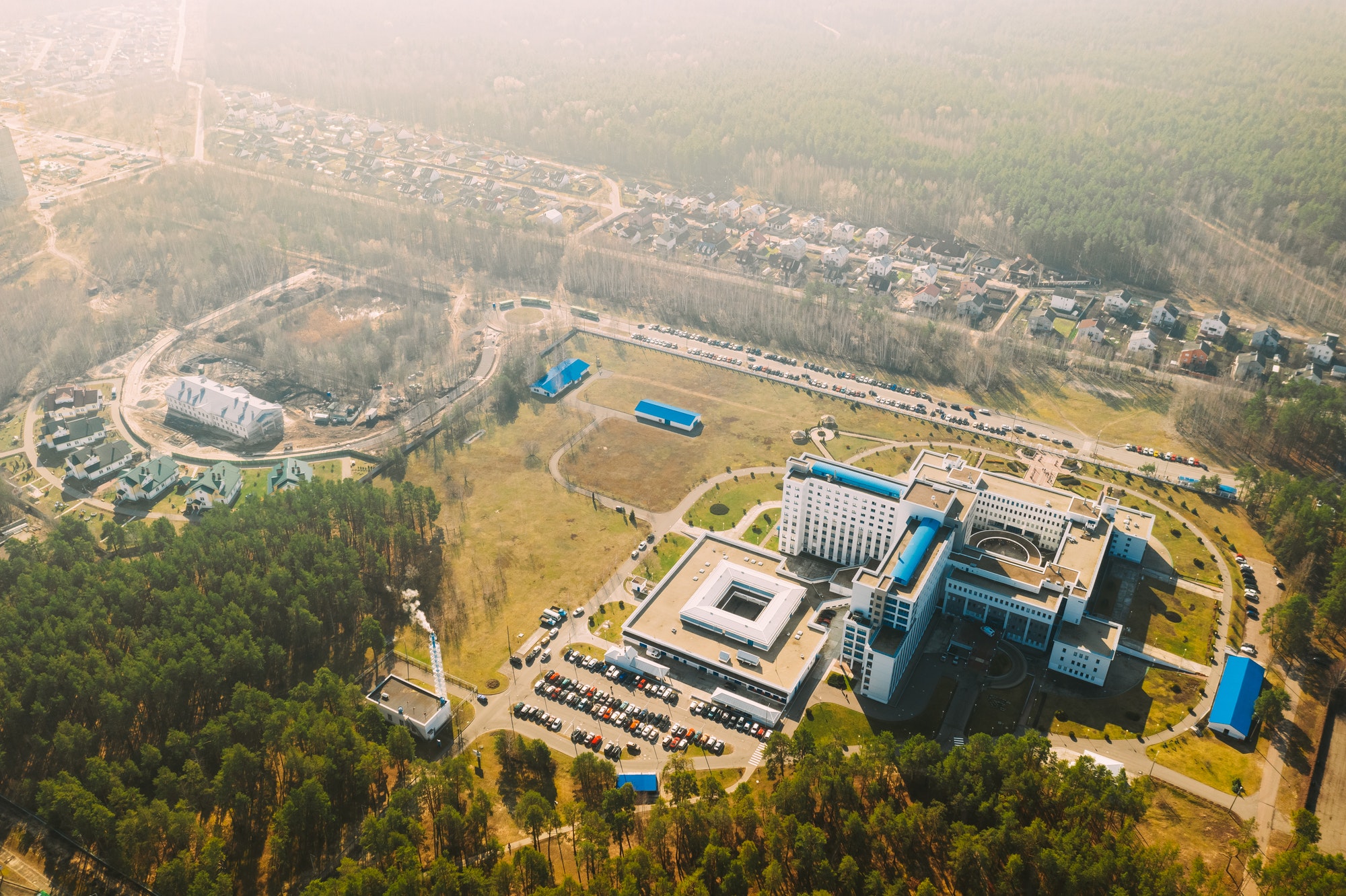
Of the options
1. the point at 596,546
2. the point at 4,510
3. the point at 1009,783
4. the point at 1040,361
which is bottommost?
the point at 4,510

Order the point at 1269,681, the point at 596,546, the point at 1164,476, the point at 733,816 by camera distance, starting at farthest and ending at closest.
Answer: the point at 1164,476, the point at 596,546, the point at 1269,681, the point at 733,816

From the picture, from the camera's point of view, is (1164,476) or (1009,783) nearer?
(1009,783)

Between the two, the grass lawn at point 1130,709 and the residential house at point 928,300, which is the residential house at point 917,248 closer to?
the residential house at point 928,300

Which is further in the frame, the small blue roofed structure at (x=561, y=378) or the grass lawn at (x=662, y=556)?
the small blue roofed structure at (x=561, y=378)

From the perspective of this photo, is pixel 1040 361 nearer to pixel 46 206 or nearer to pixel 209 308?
pixel 209 308

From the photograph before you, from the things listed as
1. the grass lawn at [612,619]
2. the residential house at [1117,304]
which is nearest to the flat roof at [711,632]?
the grass lawn at [612,619]

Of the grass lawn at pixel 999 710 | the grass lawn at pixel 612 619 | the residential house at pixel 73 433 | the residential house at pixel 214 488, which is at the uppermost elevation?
the grass lawn at pixel 999 710

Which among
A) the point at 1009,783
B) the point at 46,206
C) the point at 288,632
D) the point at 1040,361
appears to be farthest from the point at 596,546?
the point at 46,206
